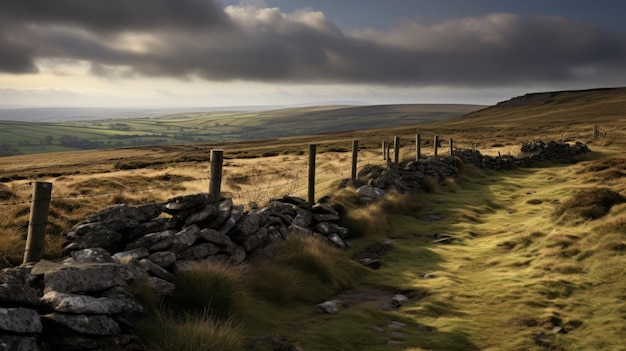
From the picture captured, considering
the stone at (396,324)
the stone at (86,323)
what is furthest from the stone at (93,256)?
the stone at (396,324)

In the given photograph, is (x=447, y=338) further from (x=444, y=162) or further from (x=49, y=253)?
(x=444, y=162)

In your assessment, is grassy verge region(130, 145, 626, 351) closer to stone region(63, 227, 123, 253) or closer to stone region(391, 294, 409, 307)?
stone region(391, 294, 409, 307)

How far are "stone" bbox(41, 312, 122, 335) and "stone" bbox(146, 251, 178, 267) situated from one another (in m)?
2.32

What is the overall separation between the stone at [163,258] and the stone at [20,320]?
2.77 meters

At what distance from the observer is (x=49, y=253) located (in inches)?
330

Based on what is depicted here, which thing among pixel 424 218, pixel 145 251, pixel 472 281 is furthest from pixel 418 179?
pixel 145 251

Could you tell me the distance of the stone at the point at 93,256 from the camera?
698 centimetres

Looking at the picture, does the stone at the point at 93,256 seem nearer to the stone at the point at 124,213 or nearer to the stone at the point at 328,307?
the stone at the point at 124,213

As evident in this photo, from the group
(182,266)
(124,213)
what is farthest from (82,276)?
(124,213)

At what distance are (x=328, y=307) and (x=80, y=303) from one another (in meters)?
4.33

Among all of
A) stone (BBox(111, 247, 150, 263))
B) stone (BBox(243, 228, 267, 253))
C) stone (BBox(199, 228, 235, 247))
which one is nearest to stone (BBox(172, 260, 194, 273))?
stone (BBox(111, 247, 150, 263))

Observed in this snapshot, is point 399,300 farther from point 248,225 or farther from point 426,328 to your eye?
point 248,225

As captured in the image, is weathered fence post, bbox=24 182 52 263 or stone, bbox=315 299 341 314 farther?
stone, bbox=315 299 341 314

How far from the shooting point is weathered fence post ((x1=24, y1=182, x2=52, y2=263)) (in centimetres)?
726
